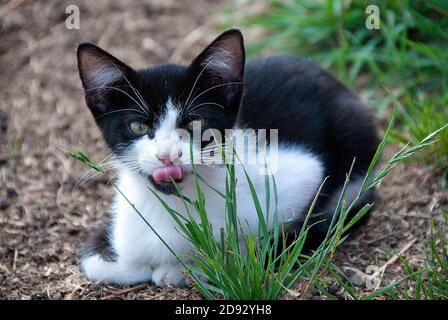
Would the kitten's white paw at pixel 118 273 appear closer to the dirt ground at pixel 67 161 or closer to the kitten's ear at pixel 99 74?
the dirt ground at pixel 67 161

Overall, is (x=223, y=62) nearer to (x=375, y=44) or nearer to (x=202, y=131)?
(x=202, y=131)

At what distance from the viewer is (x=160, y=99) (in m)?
2.10

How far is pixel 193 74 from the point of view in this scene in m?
2.14

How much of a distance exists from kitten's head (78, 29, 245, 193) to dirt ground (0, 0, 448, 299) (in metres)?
0.51

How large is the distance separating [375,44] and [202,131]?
1768 millimetres

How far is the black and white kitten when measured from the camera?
2086 mm

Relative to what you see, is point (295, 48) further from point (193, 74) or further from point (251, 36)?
point (193, 74)

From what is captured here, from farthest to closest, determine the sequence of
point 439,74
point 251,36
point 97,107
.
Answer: point 251,36
point 439,74
point 97,107

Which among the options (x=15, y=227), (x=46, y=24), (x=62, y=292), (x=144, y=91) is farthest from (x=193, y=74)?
(x=46, y=24)

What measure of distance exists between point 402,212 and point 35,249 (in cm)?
145

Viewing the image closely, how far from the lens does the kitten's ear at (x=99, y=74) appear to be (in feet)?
6.87

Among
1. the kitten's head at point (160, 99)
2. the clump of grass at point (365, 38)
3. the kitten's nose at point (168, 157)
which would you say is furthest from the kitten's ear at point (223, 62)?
the clump of grass at point (365, 38)

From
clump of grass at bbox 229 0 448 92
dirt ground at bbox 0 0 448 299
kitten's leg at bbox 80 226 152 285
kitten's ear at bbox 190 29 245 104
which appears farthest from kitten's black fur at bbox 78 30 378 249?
clump of grass at bbox 229 0 448 92

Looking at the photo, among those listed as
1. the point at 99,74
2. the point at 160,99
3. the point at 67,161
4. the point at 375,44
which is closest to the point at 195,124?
the point at 160,99
